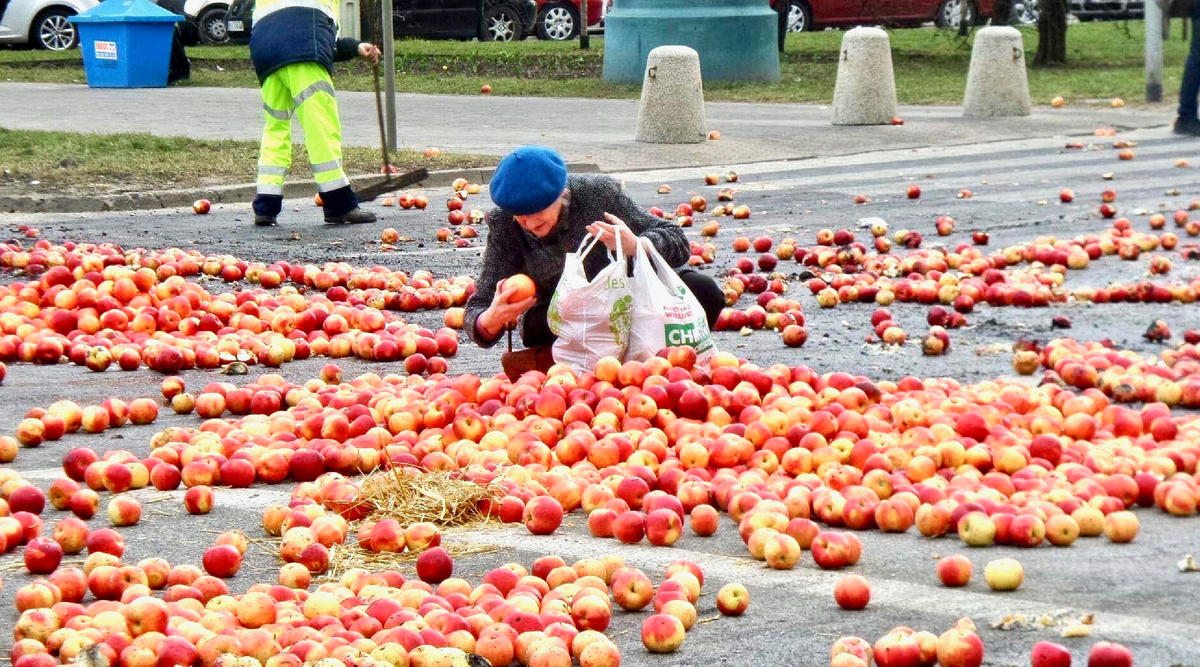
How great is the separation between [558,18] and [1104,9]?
1393cm

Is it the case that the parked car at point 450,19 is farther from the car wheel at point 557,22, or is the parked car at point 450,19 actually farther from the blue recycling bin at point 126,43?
the blue recycling bin at point 126,43

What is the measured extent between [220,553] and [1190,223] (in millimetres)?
7956

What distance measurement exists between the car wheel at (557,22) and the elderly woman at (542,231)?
2948 cm

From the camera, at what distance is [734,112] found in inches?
797

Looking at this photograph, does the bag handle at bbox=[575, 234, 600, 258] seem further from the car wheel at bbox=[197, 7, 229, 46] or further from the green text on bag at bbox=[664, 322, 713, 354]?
the car wheel at bbox=[197, 7, 229, 46]

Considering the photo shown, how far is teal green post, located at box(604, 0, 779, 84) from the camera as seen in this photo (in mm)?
23344

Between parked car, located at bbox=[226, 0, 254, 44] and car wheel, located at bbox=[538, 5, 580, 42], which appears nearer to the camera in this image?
parked car, located at bbox=[226, 0, 254, 44]

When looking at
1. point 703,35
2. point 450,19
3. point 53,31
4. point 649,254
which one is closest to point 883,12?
point 450,19

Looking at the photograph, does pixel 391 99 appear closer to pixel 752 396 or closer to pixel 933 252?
pixel 933 252

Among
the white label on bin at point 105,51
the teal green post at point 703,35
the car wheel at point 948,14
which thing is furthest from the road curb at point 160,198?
the car wheel at point 948,14

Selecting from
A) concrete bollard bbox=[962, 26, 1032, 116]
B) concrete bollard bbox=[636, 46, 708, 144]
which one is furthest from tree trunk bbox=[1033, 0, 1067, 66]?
concrete bollard bbox=[636, 46, 708, 144]

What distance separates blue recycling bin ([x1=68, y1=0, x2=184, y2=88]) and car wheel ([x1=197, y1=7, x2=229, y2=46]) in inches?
348

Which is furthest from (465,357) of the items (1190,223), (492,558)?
(1190,223)

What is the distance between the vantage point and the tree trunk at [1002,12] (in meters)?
26.3
